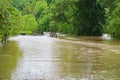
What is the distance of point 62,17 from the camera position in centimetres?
8375

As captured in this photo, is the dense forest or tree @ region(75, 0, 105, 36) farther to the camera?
tree @ region(75, 0, 105, 36)

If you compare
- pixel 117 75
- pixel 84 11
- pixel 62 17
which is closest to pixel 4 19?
pixel 117 75

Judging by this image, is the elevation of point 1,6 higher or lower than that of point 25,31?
higher

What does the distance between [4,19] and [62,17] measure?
4042cm

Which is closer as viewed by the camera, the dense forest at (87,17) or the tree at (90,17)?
the dense forest at (87,17)

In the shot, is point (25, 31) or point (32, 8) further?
point (32, 8)

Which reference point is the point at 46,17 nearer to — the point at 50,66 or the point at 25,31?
the point at 25,31

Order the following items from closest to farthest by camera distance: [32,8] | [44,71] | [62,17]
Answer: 1. [44,71]
2. [62,17]
3. [32,8]

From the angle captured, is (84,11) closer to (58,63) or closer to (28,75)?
(58,63)

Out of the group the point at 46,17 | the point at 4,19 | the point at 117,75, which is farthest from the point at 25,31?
the point at 117,75

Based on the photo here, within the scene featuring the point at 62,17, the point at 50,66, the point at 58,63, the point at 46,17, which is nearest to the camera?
the point at 50,66

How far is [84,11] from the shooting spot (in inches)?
3012

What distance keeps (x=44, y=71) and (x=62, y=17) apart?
208 ft

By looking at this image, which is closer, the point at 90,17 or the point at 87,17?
the point at 90,17
